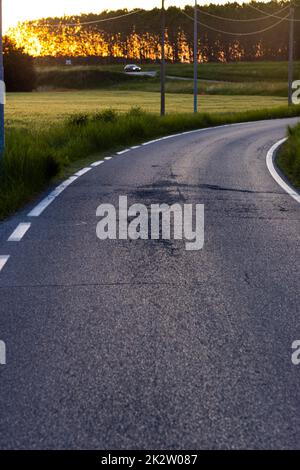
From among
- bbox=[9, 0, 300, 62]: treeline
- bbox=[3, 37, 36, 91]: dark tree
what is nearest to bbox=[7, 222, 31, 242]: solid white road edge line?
bbox=[3, 37, 36, 91]: dark tree

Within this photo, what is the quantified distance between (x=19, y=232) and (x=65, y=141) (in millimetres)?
12146

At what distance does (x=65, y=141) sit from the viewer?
2052cm

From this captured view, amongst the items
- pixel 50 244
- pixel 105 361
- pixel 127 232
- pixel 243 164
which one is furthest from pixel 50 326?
pixel 243 164

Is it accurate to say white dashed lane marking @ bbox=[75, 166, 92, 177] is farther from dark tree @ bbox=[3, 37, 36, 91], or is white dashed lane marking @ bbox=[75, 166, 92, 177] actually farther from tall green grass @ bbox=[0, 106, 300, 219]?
dark tree @ bbox=[3, 37, 36, 91]

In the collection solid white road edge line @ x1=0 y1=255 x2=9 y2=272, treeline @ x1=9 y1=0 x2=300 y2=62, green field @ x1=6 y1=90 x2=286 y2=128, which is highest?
treeline @ x1=9 y1=0 x2=300 y2=62

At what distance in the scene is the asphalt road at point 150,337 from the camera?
11.4 feet

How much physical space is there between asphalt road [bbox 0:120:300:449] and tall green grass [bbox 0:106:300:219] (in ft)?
5.90

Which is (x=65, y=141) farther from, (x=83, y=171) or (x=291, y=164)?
(x=291, y=164)

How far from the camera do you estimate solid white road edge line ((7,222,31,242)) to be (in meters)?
8.24

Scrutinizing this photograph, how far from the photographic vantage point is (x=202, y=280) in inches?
253

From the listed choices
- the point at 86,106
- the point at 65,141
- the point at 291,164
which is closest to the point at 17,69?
the point at 86,106

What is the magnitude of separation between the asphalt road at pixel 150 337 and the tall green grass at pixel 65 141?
1.80 metres

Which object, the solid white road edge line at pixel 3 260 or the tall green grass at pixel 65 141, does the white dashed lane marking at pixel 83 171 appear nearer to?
the tall green grass at pixel 65 141
